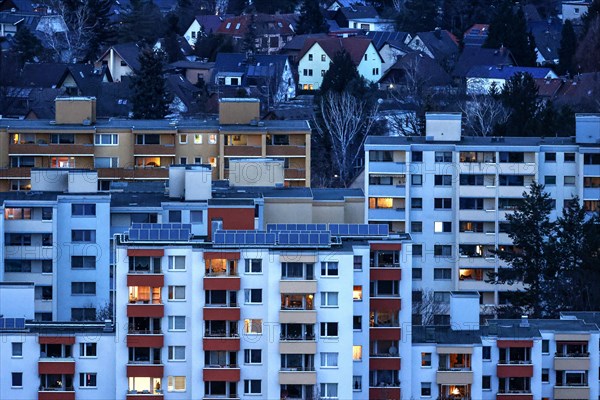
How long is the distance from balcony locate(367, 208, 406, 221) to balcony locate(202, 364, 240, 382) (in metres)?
16.4

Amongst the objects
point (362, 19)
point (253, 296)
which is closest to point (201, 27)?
point (362, 19)

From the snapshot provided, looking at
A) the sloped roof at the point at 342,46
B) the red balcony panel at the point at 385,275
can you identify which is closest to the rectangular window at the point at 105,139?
the red balcony panel at the point at 385,275

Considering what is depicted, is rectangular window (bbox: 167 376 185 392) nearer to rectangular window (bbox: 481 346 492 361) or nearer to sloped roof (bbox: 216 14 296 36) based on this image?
rectangular window (bbox: 481 346 492 361)

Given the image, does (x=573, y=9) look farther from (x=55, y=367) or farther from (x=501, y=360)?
(x=55, y=367)

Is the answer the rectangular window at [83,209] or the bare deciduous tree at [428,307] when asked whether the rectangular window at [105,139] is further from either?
the rectangular window at [83,209]

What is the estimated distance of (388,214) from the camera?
188ft

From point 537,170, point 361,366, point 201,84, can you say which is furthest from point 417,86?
point 361,366

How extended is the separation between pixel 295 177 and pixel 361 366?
71.6ft

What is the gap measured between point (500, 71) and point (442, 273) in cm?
3271

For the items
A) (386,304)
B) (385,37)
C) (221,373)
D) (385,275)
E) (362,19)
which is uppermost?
(362,19)

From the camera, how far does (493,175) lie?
2271 inches

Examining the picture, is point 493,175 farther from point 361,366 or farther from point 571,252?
point 361,366

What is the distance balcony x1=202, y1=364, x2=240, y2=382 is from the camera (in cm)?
4078

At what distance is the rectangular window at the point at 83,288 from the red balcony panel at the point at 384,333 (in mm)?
9846
